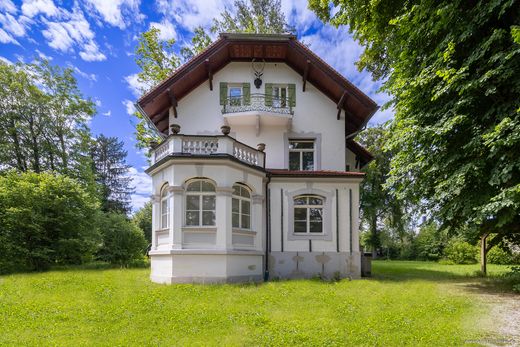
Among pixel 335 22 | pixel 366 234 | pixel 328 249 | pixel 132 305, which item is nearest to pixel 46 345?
pixel 132 305

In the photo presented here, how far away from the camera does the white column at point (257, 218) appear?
44.8ft

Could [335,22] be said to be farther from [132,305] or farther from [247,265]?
[132,305]

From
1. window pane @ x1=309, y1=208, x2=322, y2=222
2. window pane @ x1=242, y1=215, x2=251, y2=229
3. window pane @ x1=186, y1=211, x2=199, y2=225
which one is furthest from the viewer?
window pane @ x1=309, y1=208, x2=322, y2=222

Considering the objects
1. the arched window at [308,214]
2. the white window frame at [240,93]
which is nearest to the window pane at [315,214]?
the arched window at [308,214]

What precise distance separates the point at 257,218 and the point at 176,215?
3264 millimetres

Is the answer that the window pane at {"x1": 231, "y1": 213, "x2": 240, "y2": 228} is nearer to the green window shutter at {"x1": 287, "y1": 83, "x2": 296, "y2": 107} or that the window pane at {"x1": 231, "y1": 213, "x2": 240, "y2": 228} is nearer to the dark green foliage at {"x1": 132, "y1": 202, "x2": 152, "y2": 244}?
the green window shutter at {"x1": 287, "y1": 83, "x2": 296, "y2": 107}

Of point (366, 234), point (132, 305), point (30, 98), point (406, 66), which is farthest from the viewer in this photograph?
point (366, 234)

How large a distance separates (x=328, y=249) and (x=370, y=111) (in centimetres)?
670

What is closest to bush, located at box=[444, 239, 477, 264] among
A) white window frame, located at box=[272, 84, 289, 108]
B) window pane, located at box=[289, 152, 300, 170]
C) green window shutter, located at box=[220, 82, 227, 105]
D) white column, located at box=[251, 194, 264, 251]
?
window pane, located at box=[289, 152, 300, 170]

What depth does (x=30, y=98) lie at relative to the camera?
90.2 ft

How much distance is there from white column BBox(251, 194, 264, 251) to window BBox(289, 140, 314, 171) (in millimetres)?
3411

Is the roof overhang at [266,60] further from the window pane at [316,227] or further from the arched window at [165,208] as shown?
the window pane at [316,227]

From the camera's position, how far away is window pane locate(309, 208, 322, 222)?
15141 millimetres

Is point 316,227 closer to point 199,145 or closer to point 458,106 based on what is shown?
point 199,145
